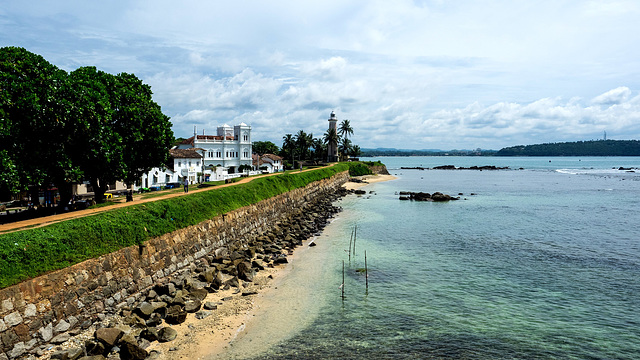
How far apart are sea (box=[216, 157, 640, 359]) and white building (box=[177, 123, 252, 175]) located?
45.1 m

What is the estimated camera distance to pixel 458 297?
838 inches

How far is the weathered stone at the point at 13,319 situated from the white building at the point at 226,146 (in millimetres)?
60025

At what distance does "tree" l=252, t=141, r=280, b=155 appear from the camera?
132125 millimetres

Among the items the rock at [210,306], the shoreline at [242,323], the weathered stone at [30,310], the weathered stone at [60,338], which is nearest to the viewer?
the weathered stone at [30,310]

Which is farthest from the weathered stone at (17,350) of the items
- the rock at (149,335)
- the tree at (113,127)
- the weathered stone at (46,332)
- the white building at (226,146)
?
the white building at (226,146)

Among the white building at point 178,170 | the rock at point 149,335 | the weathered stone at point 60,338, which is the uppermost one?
the white building at point 178,170

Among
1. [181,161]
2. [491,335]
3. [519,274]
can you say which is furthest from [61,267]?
[181,161]

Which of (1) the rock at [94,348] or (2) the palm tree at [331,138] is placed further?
(2) the palm tree at [331,138]

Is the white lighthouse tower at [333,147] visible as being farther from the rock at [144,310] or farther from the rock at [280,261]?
the rock at [144,310]

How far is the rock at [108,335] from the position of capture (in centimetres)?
1482

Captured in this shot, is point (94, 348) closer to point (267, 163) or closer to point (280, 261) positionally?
point (280, 261)

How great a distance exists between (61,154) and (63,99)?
3.63m

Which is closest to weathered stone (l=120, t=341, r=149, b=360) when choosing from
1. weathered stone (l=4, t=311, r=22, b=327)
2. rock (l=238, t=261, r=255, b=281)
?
weathered stone (l=4, t=311, r=22, b=327)

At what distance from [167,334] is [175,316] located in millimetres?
1417
